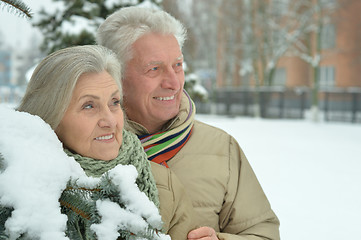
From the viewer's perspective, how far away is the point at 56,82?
1.61 metres

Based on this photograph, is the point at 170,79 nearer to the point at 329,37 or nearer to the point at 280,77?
the point at 329,37

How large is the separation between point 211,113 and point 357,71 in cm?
900

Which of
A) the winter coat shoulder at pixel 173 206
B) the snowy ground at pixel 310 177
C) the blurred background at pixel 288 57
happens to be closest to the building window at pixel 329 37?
the blurred background at pixel 288 57

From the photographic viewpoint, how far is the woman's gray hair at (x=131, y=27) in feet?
7.83

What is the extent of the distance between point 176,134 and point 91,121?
0.80 metres

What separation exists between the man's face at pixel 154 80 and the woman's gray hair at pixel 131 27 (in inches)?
1.3

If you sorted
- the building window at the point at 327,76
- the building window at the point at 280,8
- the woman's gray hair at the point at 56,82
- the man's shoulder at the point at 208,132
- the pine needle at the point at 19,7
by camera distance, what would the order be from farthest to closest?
the building window at the point at 327,76 → the building window at the point at 280,8 → the man's shoulder at the point at 208,132 → the woman's gray hair at the point at 56,82 → the pine needle at the point at 19,7

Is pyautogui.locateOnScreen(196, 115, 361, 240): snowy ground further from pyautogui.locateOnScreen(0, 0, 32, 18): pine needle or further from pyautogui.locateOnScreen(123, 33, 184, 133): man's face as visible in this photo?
pyautogui.locateOnScreen(0, 0, 32, 18): pine needle

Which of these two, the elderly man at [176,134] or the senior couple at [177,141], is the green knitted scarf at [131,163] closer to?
the senior couple at [177,141]

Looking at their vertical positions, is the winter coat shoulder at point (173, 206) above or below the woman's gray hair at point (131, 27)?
below

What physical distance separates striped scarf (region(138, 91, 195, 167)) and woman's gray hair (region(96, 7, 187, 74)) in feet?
1.46

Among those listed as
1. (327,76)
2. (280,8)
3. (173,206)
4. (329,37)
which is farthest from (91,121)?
(327,76)

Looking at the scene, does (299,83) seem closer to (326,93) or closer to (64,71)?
(326,93)

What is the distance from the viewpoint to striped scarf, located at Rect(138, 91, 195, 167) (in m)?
2.34
